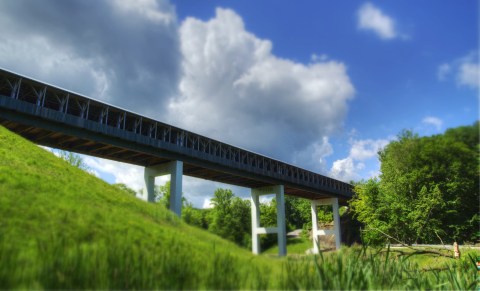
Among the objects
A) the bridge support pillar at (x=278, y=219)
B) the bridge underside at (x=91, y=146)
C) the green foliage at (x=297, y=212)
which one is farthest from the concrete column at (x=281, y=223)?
the green foliage at (x=297, y=212)

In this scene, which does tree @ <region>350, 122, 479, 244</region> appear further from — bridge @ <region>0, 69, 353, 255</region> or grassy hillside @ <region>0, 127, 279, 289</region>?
grassy hillside @ <region>0, 127, 279, 289</region>

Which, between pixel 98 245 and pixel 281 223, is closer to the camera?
pixel 98 245

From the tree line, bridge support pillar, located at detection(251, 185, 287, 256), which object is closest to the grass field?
the tree line

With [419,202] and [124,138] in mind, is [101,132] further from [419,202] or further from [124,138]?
[419,202]

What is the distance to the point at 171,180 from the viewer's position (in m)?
40.0

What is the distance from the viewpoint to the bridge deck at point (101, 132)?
30844 millimetres

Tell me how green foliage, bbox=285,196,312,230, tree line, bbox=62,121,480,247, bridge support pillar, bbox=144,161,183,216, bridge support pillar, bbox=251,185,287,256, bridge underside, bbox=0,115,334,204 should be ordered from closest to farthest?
tree line, bbox=62,121,480,247 < bridge underside, bbox=0,115,334,204 < bridge support pillar, bbox=144,161,183,216 < bridge support pillar, bbox=251,185,287,256 < green foliage, bbox=285,196,312,230

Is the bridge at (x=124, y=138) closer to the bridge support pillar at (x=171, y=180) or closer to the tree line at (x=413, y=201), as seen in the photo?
the bridge support pillar at (x=171, y=180)

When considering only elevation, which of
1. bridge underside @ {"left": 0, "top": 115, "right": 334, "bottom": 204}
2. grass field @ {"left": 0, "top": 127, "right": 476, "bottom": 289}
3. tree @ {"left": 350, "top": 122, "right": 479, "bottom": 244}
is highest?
bridge underside @ {"left": 0, "top": 115, "right": 334, "bottom": 204}

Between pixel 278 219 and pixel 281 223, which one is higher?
pixel 278 219

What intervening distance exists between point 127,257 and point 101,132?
103ft

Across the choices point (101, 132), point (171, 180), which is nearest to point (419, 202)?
point (171, 180)

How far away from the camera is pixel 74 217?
27.1 ft

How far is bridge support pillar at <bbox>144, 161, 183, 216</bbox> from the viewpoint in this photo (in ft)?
127
